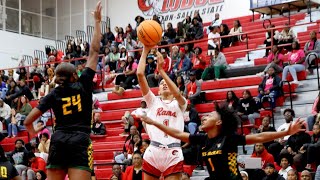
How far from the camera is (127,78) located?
22.8 metres

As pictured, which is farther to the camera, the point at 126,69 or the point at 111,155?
the point at 126,69

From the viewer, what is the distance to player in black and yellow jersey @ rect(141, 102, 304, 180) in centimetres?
780

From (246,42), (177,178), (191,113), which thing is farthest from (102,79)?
(177,178)

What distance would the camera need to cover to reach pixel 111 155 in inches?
758

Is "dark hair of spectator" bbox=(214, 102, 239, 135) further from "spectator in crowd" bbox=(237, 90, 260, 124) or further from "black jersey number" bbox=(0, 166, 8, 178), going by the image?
"spectator in crowd" bbox=(237, 90, 260, 124)

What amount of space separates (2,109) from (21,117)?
957 millimetres

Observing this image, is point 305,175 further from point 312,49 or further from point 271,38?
point 271,38

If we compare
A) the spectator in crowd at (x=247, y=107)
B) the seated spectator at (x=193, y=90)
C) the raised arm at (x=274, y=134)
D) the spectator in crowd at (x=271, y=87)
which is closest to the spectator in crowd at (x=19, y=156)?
the seated spectator at (x=193, y=90)

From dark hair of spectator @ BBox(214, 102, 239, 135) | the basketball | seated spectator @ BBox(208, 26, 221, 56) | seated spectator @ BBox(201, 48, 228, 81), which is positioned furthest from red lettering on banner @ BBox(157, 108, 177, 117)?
seated spectator @ BBox(208, 26, 221, 56)

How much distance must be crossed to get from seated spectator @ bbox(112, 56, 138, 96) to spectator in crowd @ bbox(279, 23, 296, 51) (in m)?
4.90

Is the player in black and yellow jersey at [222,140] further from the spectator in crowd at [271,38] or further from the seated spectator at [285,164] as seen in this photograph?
the spectator in crowd at [271,38]

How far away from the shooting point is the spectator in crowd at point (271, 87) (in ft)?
58.3

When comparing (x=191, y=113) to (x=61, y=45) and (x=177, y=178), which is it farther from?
(x=61, y=45)

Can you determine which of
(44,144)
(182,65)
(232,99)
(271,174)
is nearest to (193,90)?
(232,99)
